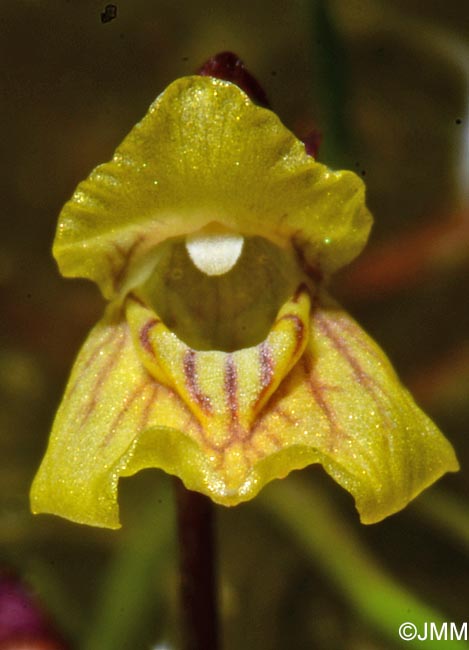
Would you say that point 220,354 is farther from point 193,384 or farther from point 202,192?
point 202,192

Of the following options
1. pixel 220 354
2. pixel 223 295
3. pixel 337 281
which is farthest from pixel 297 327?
pixel 337 281

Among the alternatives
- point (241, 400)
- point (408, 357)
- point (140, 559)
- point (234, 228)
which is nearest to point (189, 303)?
point (234, 228)

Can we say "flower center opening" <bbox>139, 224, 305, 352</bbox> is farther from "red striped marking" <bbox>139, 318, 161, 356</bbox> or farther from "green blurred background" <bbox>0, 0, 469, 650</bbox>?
"green blurred background" <bbox>0, 0, 469, 650</bbox>

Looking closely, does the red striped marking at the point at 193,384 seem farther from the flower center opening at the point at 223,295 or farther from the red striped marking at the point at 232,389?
the flower center opening at the point at 223,295

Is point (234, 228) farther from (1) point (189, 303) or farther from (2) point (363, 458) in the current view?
(2) point (363, 458)

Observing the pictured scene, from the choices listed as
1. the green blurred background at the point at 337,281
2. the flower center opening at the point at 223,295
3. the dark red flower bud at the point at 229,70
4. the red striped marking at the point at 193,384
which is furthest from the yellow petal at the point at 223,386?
the green blurred background at the point at 337,281
